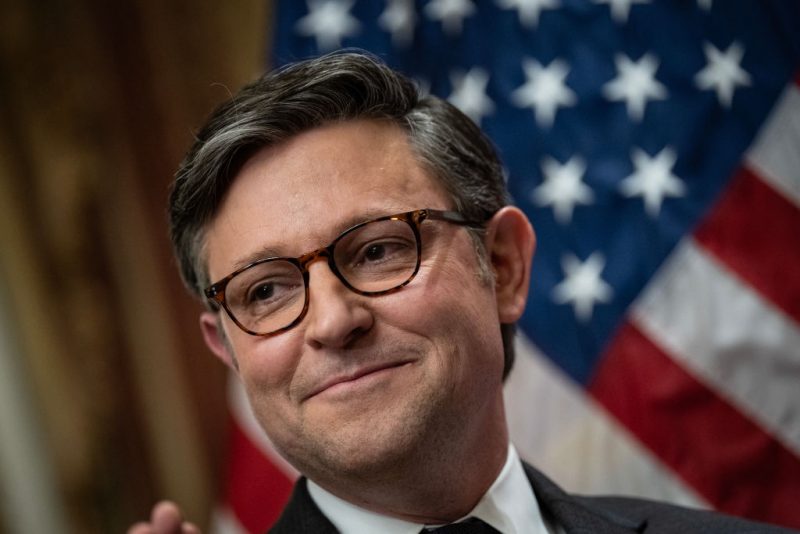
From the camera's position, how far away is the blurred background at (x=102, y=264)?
331 centimetres

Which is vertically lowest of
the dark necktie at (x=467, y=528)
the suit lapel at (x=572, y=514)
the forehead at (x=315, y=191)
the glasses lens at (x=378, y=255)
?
the suit lapel at (x=572, y=514)

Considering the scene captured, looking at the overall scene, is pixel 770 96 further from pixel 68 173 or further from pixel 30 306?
pixel 30 306

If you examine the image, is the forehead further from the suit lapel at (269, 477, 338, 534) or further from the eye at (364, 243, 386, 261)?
the suit lapel at (269, 477, 338, 534)

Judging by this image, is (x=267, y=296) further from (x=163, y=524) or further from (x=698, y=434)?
(x=698, y=434)

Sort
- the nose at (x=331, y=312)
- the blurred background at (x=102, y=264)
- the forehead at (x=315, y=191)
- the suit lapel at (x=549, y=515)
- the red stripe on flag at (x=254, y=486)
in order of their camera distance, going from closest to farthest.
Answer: the nose at (x=331, y=312)
the forehead at (x=315, y=191)
the suit lapel at (x=549, y=515)
the red stripe on flag at (x=254, y=486)
the blurred background at (x=102, y=264)

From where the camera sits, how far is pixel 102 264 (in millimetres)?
3418

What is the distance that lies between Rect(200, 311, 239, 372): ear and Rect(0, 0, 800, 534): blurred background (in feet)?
2.53

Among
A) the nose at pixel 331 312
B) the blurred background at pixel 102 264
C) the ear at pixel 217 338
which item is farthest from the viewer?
the blurred background at pixel 102 264

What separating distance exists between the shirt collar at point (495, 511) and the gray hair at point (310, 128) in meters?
0.42

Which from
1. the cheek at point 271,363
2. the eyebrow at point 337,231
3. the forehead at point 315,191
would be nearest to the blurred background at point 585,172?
the forehead at point 315,191

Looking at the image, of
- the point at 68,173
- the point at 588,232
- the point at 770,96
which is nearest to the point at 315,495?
the point at 588,232

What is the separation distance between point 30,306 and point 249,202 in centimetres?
221

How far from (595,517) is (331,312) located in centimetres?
75

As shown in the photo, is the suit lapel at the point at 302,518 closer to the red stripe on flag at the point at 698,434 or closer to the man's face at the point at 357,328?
the man's face at the point at 357,328
